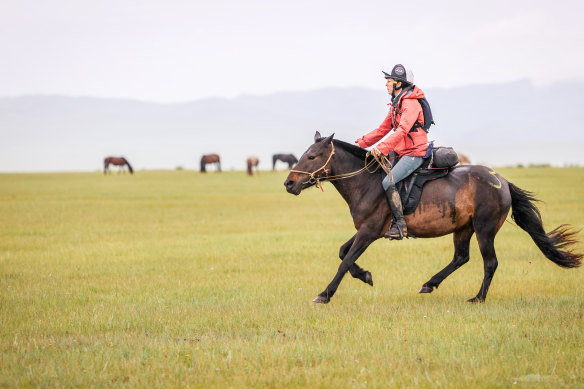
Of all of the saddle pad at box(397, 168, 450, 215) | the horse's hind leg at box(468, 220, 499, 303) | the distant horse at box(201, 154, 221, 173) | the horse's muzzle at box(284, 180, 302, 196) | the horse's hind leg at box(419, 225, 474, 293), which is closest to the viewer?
the horse's muzzle at box(284, 180, 302, 196)

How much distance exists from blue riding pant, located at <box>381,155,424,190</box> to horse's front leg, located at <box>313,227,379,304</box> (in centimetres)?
72

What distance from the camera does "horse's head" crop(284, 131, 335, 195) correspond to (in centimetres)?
998

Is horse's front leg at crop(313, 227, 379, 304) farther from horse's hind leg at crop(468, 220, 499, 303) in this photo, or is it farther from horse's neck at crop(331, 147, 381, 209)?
horse's hind leg at crop(468, 220, 499, 303)

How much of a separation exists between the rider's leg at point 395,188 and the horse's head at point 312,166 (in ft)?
3.03

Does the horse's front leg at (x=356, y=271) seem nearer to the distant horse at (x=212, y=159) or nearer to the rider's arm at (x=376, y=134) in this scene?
the rider's arm at (x=376, y=134)

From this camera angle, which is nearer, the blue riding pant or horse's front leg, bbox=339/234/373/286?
the blue riding pant

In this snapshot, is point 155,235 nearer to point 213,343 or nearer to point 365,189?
point 365,189

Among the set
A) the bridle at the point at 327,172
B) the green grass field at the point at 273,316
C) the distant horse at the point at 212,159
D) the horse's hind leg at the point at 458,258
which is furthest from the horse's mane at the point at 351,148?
the distant horse at the point at 212,159

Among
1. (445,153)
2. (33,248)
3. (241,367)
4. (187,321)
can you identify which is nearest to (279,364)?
(241,367)

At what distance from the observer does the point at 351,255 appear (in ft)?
32.7

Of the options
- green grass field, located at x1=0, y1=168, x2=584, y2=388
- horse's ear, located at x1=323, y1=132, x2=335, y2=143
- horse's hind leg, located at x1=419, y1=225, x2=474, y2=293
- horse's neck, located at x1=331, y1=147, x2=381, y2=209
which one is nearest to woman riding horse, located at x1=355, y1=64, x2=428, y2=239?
horse's neck, located at x1=331, y1=147, x2=381, y2=209

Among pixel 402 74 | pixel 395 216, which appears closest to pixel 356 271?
pixel 395 216

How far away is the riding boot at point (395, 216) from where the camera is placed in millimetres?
10016

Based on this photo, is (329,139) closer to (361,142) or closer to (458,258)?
(361,142)
